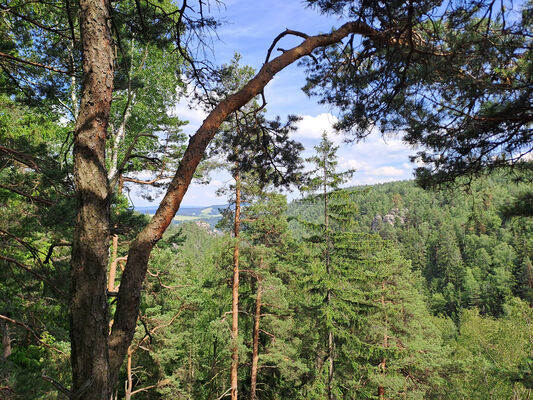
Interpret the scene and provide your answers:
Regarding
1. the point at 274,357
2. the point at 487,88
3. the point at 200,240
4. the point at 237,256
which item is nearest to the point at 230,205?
the point at 237,256

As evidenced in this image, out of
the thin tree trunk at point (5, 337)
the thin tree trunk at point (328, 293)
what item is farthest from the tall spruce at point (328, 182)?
the thin tree trunk at point (5, 337)

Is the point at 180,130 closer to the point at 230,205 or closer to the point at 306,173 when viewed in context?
the point at 230,205

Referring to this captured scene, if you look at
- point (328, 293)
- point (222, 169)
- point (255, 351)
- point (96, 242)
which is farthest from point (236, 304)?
point (96, 242)

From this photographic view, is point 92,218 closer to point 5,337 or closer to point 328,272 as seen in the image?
point 5,337

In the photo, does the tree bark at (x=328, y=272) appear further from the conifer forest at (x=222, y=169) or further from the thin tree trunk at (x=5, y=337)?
the thin tree trunk at (x=5, y=337)

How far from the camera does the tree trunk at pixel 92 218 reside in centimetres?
148

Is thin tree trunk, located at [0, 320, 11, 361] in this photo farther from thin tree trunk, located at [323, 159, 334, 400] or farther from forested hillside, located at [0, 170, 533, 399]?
thin tree trunk, located at [323, 159, 334, 400]

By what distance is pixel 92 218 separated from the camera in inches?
62.2

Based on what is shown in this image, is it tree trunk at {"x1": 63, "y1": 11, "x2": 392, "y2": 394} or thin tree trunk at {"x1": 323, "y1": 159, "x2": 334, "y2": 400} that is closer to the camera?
tree trunk at {"x1": 63, "y1": 11, "x2": 392, "y2": 394}

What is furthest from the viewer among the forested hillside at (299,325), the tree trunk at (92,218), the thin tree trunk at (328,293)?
the forested hillside at (299,325)

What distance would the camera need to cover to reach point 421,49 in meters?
3.34

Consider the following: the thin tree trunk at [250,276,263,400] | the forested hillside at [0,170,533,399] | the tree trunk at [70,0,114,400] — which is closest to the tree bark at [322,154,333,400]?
the forested hillside at [0,170,533,399]

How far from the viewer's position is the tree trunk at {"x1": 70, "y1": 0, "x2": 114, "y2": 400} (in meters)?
1.48

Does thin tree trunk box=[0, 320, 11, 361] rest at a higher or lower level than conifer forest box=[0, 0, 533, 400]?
lower
